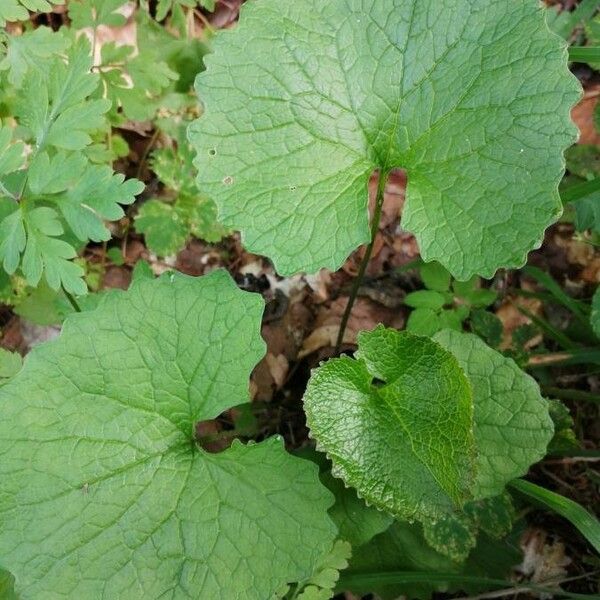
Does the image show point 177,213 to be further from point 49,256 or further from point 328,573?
point 328,573

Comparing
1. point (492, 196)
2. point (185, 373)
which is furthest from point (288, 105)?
point (185, 373)

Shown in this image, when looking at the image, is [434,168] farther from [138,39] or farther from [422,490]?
[138,39]

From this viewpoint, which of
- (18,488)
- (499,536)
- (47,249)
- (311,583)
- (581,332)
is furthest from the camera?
(581,332)

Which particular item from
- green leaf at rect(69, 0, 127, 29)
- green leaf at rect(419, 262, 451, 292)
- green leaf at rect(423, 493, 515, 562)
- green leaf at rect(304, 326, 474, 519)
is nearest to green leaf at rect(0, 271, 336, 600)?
green leaf at rect(304, 326, 474, 519)

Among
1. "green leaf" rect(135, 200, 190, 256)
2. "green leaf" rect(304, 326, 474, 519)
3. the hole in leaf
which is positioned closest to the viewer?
"green leaf" rect(304, 326, 474, 519)

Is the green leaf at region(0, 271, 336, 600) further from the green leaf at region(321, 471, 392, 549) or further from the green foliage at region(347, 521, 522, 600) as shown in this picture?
the green foliage at region(347, 521, 522, 600)

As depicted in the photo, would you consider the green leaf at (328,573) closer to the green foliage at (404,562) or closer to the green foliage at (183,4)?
Answer: the green foliage at (404,562)
